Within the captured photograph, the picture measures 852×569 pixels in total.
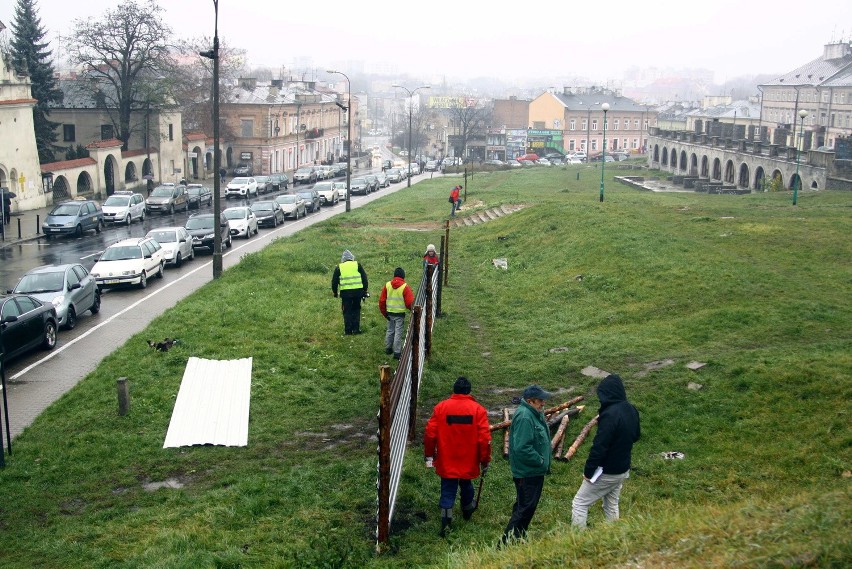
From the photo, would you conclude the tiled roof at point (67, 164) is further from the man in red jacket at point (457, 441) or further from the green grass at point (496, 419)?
the man in red jacket at point (457, 441)

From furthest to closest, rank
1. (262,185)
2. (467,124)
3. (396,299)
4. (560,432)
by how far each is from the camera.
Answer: (467,124) < (262,185) < (396,299) < (560,432)

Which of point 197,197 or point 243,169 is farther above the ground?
point 243,169

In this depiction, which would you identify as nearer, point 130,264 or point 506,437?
point 506,437

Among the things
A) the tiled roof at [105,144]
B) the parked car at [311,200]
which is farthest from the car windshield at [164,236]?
→ the tiled roof at [105,144]

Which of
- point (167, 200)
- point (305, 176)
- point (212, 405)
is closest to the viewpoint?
point (212, 405)

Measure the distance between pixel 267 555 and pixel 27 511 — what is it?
11.8 ft

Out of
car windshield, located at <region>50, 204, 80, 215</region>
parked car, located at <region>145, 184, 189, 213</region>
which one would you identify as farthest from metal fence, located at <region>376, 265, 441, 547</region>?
parked car, located at <region>145, 184, 189, 213</region>

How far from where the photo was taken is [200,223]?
109ft

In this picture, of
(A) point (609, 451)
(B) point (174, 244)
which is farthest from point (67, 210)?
(A) point (609, 451)

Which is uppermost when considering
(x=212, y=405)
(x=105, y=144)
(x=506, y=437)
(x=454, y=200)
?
(x=105, y=144)

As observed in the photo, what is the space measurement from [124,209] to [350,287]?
28.6 meters

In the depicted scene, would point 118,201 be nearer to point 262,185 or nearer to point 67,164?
point 67,164

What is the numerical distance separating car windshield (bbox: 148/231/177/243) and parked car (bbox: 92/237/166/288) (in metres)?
2.14

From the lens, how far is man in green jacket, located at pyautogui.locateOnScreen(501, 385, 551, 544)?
7.65 m
